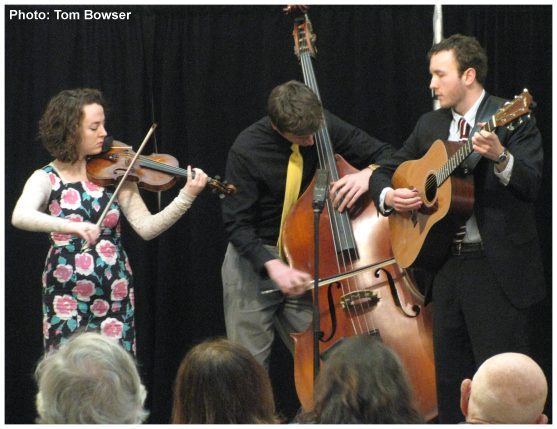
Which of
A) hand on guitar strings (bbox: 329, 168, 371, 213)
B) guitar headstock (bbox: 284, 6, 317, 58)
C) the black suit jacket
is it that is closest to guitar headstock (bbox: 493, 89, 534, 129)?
the black suit jacket

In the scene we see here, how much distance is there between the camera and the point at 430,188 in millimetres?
4035

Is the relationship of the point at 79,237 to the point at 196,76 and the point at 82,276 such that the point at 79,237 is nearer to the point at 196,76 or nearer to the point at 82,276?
the point at 82,276

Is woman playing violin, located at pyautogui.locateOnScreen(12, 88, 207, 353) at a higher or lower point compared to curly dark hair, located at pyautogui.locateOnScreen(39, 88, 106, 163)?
lower

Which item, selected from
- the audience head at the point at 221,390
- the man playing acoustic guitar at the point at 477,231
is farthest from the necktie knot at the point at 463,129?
the audience head at the point at 221,390

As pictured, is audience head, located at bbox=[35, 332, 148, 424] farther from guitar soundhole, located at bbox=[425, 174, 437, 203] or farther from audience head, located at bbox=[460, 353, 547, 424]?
guitar soundhole, located at bbox=[425, 174, 437, 203]

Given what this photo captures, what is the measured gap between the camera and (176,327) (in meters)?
5.24

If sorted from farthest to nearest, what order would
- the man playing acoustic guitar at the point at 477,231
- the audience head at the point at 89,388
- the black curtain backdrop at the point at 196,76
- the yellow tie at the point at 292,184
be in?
the black curtain backdrop at the point at 196,76 < the yellow tie at the point at 292,184 < the man playing acoustic guitar at the point at 477,231 < the audience head at the point at 89,388

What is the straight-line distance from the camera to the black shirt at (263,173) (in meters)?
4.38

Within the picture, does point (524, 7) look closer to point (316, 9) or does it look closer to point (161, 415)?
point (316, 9)

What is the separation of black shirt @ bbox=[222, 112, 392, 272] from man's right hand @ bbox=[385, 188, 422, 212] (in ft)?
0.98

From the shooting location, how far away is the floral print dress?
13.8 ft

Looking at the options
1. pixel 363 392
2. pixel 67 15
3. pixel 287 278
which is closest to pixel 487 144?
pixel 287 278

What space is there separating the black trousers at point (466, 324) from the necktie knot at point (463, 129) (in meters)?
0.46

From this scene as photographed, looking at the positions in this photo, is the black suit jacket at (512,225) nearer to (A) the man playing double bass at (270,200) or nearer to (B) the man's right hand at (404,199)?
(B) the man's right hand at (404,199)
